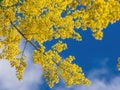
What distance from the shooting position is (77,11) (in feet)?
41.0

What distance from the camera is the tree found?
472 inches

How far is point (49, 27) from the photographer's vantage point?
513 inches

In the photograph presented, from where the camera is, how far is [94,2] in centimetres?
1155

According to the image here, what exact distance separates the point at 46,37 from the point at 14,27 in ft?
3.39

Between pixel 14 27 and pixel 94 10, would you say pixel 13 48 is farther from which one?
pixel 94 10

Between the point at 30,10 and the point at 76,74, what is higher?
the point at 30,10

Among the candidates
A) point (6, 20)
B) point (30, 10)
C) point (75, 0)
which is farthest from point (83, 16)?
point (6, 20)

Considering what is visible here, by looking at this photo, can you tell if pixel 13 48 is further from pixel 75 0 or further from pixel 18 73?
pixel 75 0

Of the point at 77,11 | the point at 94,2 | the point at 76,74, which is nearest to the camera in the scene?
the point at 94,2

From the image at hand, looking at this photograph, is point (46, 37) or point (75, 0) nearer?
point (75, 0)

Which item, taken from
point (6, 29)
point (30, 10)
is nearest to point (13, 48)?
point (6, 29)

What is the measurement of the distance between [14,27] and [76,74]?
2.39 metres

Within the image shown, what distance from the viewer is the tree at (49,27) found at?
39.3 ft

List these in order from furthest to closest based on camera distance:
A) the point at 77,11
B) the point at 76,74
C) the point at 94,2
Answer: the point at 76,74, the point at 77,11, the point at 94,2
